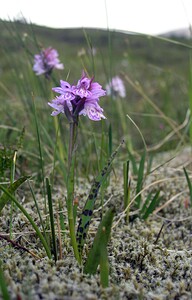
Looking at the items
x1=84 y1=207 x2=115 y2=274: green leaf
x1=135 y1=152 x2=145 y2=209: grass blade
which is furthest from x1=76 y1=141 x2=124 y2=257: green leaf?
x1=135 y1=152 x2=145 y2=209: grass blade

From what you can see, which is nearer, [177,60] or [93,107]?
[93,107]

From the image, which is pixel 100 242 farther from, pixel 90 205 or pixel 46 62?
pixel 46 62

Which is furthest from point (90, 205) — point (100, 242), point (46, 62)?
point (46, 62)

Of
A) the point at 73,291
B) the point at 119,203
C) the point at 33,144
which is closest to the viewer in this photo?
the point at 73,291

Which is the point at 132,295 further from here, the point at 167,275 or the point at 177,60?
the point at 177,60

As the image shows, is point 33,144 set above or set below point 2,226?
above

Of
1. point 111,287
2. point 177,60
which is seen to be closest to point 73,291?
point 111,287
